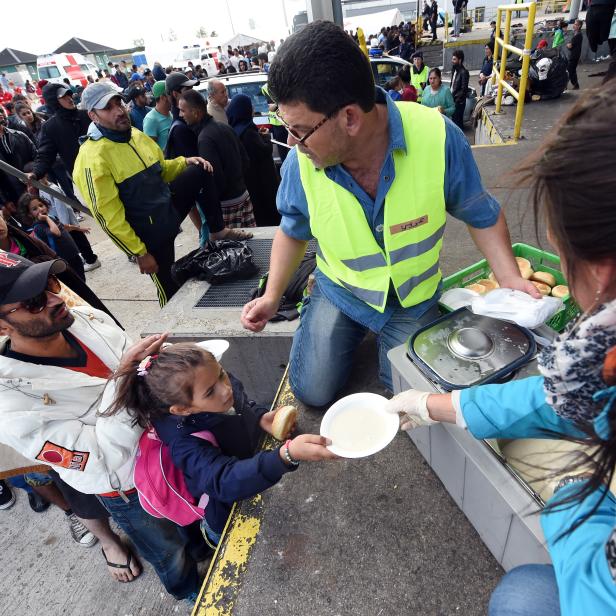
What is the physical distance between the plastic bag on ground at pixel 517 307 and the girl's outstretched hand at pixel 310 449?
2.71 feet

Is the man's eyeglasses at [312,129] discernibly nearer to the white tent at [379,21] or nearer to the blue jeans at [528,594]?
the blue jeans at [528,594]

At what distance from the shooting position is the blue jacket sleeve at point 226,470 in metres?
1.40

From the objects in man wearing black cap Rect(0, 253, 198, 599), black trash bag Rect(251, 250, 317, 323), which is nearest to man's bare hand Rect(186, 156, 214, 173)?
black trash bag Rect(251, 250, 317, 323)

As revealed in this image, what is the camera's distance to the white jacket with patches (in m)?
1.43

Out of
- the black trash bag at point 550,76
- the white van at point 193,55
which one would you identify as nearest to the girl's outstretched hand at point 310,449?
the black trash bag at point 550,76

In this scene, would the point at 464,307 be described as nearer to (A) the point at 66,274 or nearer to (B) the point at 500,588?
(B) the point at 500,588

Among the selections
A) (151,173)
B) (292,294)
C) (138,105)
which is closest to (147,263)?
(151,173)

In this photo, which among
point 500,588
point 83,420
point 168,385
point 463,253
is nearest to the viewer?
point 500,588

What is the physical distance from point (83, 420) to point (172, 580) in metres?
0.94

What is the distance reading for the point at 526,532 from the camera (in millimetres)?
1090

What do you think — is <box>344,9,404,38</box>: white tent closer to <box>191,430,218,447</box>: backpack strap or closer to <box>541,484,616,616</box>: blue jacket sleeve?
<box>191,430,218,447</box>: backpack strap

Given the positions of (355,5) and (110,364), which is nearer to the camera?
(110,364)

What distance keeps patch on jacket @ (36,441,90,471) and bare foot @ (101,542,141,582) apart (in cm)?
89

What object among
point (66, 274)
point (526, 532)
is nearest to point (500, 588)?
point (526, 532)
